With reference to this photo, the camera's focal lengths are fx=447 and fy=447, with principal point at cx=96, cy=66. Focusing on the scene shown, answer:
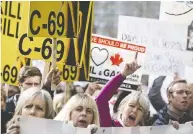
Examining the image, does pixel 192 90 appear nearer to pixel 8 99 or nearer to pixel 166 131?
pixel 166 131

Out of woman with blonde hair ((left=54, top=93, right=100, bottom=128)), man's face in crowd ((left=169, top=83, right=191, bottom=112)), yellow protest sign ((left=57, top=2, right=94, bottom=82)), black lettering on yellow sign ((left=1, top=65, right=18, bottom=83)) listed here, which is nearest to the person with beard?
man's face in crowd ((left=169, top=83, right=191, bottom=112))

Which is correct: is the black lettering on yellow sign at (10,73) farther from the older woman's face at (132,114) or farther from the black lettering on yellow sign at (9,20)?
the older woman's face at (132,114)

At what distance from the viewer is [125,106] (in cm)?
248

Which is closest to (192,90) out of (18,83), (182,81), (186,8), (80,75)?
(182,81)

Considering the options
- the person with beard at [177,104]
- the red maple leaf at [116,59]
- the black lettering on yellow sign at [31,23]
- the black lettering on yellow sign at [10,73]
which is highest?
the black lettering on yellow sign at [31,23]

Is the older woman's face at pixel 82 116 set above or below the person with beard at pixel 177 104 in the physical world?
below

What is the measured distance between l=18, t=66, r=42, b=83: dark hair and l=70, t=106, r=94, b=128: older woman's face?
1.01 ft

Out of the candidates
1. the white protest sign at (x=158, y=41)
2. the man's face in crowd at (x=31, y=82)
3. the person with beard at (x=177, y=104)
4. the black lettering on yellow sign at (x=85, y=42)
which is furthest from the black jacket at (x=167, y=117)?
the man's face in crowd at (x=31, y=82)

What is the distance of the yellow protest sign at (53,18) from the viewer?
8.14 feet

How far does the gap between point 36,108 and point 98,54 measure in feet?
1.56

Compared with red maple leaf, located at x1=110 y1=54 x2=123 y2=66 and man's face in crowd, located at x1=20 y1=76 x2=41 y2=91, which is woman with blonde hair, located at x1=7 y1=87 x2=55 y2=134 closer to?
man's face in crowd, located at x1=20 y1=76 x2=41 y2=91

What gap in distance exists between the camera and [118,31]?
2457 mm

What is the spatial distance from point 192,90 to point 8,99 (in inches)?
41.9

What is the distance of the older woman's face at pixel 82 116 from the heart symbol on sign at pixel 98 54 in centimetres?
26
